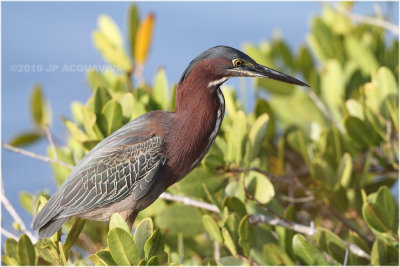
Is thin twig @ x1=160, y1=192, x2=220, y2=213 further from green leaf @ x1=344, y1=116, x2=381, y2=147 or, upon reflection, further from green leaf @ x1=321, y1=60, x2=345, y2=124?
green leaf @ x1=321, y1=60, x2=345, y2=124

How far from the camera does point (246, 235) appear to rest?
2381 mm

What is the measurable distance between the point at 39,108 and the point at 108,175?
1563 mm

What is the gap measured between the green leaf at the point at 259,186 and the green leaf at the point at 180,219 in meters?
0.32

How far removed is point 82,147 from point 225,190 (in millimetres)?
633

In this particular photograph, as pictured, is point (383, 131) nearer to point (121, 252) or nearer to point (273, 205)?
point (273, 205)

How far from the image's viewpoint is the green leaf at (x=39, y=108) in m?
3.56

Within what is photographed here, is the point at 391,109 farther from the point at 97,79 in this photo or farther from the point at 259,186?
the point at 97,79

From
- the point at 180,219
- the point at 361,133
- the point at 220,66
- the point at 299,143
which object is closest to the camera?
the point at 220,66

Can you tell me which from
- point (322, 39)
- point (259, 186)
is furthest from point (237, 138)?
point (322, 39)

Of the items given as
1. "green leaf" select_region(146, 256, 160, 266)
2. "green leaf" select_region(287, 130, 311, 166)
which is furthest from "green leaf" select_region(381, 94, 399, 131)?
"green leaf" select_region(146, 256, 160, 266)

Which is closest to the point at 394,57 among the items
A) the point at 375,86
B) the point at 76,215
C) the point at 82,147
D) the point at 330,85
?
the point at 330,85

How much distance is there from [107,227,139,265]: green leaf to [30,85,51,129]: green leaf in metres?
1.82

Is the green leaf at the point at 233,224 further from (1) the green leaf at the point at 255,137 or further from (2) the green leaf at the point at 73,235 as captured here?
(2) the green leaf at the point at 73,235

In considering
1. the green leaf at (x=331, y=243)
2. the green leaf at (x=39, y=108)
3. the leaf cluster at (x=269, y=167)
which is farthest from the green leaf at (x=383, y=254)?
the green leaf at (x=39, y=108)
